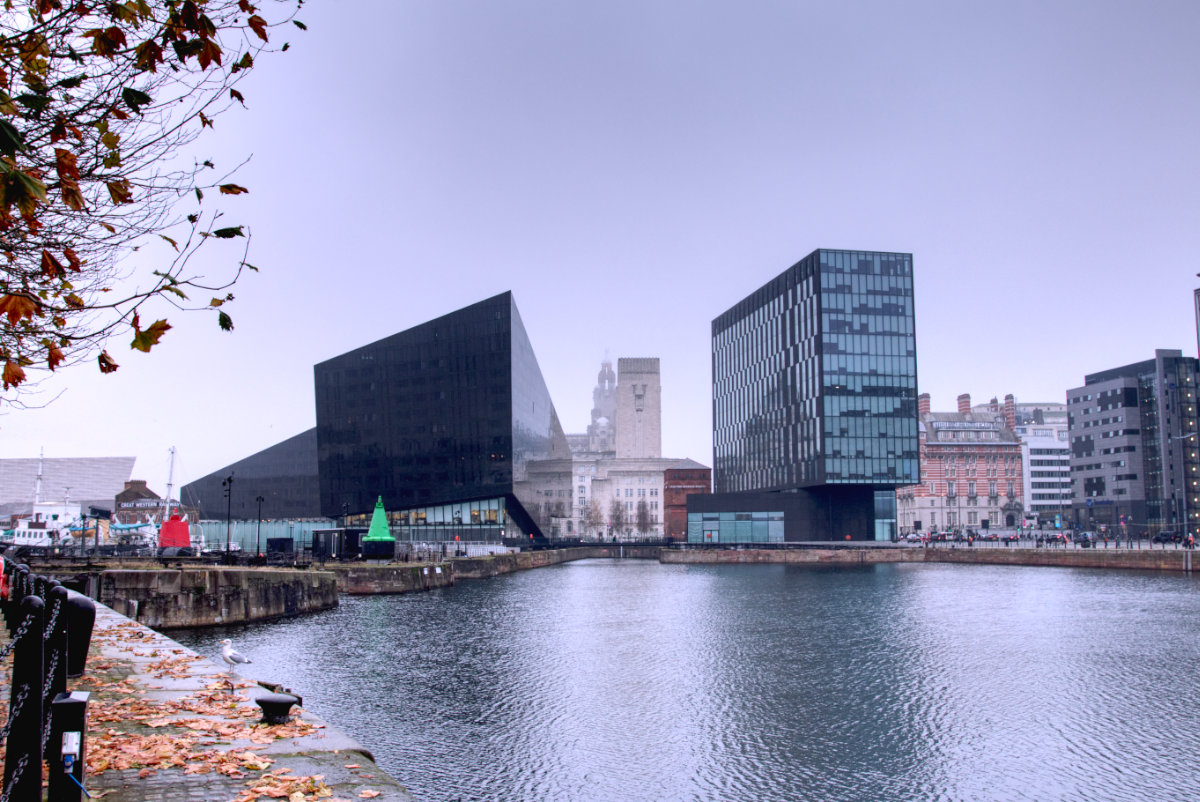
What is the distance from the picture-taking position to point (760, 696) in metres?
26.2

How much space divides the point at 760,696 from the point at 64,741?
21.9 m

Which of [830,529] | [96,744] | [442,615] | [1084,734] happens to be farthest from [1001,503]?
[96,744]

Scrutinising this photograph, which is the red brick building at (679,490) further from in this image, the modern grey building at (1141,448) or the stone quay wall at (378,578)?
the stone quay wall at (378,578)

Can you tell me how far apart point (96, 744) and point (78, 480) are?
206 meters

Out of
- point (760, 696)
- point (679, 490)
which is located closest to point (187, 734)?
point (760, 696)

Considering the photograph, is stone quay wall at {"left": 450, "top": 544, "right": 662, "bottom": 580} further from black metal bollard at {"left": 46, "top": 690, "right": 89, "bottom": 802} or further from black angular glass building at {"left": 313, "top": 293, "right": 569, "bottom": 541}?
black metal bollard at {"left": 46, "top": 690, "right": 89, "bottom": 802}

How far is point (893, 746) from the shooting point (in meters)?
20.7

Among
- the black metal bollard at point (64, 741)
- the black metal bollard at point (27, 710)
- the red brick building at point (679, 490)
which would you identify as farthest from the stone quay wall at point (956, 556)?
the black metal bollard at point (27, 710)

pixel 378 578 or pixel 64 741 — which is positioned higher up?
pixel 64 741

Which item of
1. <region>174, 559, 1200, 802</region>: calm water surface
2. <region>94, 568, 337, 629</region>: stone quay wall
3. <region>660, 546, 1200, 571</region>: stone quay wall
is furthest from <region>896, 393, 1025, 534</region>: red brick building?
<region>94, 568, 337, 629</region>: stone quay wall

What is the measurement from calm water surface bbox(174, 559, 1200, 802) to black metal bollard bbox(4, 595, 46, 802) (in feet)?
36.0

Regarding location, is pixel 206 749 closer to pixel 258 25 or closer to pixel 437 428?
pixel 258 25

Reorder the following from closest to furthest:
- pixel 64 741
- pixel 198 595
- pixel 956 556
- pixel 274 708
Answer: pixel 64 741
pixel 274 708
pixel 198 595
pixel 956 556

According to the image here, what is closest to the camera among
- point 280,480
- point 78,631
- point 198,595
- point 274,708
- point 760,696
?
point 274,708
